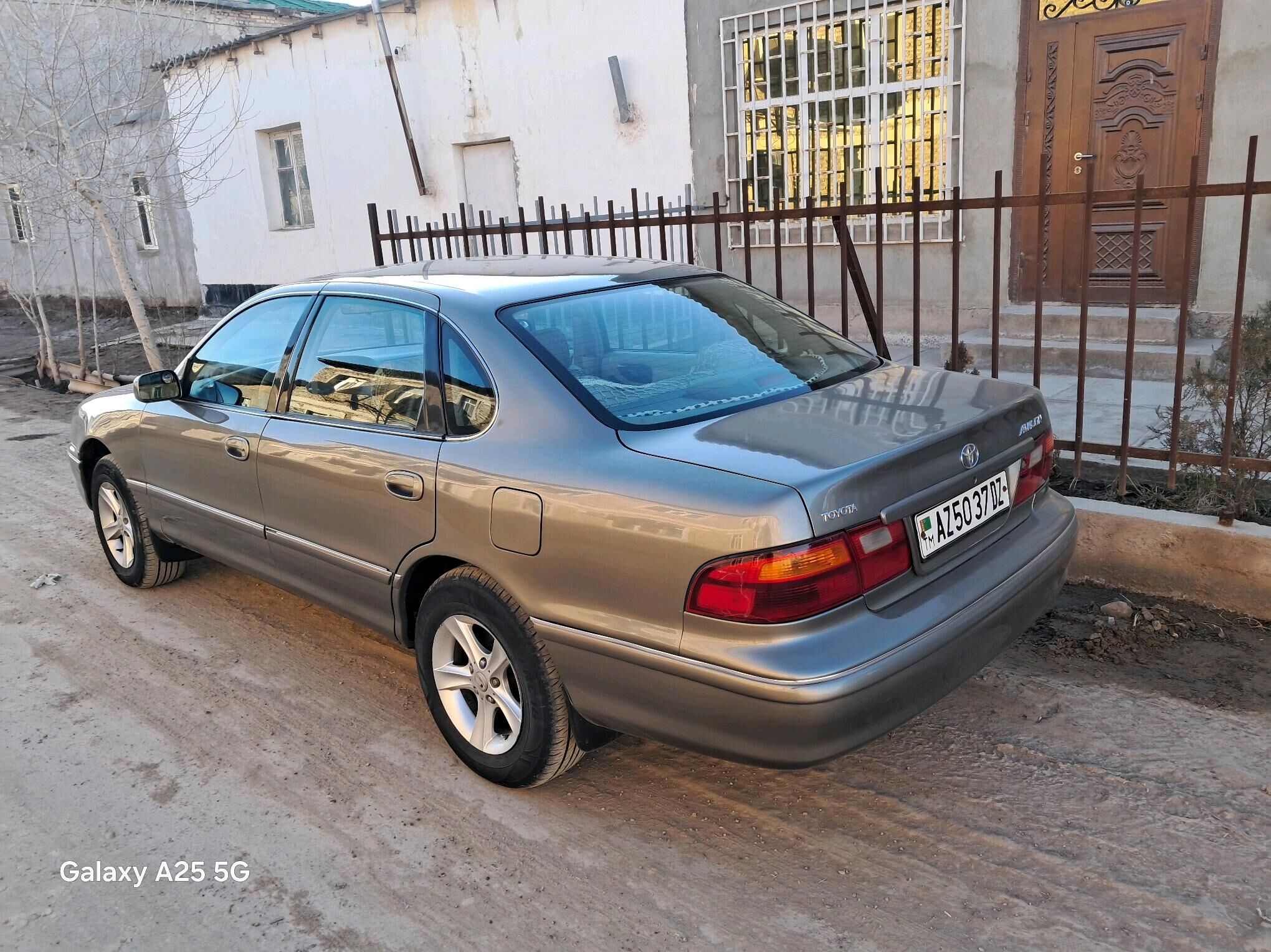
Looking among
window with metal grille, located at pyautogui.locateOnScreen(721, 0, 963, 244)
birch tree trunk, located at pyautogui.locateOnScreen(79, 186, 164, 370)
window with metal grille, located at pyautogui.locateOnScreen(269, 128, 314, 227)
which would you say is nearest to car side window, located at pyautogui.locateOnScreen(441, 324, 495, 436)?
window with metal grille, located at pyautogui.locateOnScreen(721, 0, 963, 244)

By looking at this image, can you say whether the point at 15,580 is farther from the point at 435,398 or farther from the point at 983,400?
the point at 983,400

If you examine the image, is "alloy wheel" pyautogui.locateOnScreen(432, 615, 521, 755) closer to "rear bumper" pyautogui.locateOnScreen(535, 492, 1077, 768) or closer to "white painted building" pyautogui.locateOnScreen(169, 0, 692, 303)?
"rear bumper" pyautogui.locateOnScreen(535, 492, 1077, 768)

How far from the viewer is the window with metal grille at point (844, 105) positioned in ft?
27.4

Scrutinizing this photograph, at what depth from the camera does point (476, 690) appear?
312cm

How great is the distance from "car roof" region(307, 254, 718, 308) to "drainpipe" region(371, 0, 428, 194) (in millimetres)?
9041

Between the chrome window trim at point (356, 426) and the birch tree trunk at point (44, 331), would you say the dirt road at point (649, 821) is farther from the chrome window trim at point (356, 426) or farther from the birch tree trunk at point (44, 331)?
the birch tree trunk at point (44, 331)

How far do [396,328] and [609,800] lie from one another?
5.60ft

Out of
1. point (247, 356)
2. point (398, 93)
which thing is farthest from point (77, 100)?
point (247, 356)

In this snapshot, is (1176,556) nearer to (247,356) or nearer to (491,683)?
(491,683)

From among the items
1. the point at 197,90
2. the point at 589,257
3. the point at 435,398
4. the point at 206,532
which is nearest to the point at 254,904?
the point at 435,398

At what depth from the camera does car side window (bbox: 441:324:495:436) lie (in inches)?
119

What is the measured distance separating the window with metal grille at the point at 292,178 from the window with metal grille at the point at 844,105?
25.7ft

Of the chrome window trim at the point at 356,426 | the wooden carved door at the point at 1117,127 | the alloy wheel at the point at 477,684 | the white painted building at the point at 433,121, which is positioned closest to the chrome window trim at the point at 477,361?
the chrome window trim at the point at 356,426

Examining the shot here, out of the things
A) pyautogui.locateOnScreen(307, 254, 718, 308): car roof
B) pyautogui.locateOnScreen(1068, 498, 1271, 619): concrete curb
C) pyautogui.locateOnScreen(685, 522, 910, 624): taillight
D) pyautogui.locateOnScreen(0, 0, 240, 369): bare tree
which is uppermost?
pyautogui.locateOnScreen(0, 0, 240, 369): bare tree
